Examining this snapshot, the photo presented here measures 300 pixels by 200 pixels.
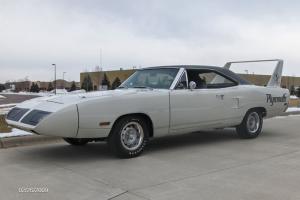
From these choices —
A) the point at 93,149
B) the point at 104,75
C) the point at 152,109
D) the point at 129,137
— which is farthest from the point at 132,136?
the point at 104,75

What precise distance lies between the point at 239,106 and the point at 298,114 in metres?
9.00

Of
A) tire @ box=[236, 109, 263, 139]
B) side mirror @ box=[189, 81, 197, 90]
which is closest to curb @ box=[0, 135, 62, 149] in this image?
side mirror @ box=[189, 81, 197, 90]

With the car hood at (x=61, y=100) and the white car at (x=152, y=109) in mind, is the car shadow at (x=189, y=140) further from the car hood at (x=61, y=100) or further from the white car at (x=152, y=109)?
the car hood at (x=61, y=100)

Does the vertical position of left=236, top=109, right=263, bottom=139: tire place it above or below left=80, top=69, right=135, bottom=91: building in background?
below

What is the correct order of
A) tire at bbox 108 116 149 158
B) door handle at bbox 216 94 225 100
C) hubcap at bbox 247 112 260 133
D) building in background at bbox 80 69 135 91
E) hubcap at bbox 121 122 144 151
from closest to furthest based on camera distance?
tire at bbox 108 116 149 158 → hubcap at bbox 121 122 144 151 → door handle at bbox 216 94 225 100 → hubcap at bbox 247 112 260 133 → building in background at bbox 80 69 135 91

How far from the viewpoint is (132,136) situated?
23.1ft

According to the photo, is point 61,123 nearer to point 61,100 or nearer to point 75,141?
point 61,100

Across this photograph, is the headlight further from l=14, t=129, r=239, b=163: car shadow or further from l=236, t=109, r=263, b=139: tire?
l=236, t=109, r=263, b=139: tire

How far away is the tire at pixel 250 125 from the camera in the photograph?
916 centimetres

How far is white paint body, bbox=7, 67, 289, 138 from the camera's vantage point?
248 inches

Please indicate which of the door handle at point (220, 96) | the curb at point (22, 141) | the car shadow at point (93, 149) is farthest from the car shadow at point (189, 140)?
the curb at point (22, 141)

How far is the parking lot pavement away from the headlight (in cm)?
65

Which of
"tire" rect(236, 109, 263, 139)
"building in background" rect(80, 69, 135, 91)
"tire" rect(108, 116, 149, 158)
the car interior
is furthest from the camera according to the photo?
"building in background" rect(80, 69, 135, 91)

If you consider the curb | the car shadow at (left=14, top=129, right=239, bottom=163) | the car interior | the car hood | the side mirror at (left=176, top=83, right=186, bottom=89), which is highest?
the car interior
